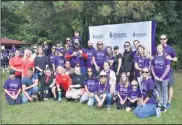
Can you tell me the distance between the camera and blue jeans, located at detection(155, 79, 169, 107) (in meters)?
7.62

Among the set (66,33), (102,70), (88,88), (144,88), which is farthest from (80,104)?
(66,33)

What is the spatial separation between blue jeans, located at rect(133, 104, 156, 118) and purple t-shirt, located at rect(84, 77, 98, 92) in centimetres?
143

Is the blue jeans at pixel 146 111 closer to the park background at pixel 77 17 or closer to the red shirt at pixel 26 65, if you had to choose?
the park background at pixel 77 17

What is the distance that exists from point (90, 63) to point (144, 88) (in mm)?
2274

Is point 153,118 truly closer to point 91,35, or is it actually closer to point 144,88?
point 144,88

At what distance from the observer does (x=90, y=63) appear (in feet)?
30.4

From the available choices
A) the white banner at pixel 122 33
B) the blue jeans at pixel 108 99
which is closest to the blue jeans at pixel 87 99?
the blue jeans at pixel 108 99

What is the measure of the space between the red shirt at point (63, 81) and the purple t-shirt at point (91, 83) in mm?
651

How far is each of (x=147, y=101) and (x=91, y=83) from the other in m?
1.65

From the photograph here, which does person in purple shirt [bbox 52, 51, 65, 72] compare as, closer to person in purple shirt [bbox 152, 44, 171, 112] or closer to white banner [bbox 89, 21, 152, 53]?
white banner [bbox 89, 21, 152, 53]

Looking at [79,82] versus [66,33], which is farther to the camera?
[66,33]

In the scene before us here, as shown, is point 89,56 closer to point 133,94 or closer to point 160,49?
point 133,94

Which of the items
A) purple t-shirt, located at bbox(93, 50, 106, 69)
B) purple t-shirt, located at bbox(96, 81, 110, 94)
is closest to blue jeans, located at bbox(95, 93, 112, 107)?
purple t-shirt, located at bbox(96, 81, 110, 94)

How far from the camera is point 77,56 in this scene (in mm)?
9117
